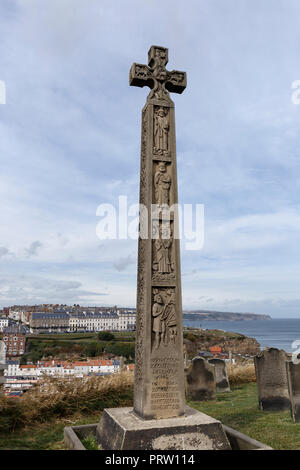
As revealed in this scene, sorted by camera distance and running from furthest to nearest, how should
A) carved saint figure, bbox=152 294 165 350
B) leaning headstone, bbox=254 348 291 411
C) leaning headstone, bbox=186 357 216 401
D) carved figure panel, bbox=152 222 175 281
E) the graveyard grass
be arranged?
leaning headstone, bbox=186 357 216 401
leaning headstone, bbox=254 348 291 411
the graveyard grass
carved figure panel, bbox=152 222 175 281
carved saint figure, bbox=152 294 165 350

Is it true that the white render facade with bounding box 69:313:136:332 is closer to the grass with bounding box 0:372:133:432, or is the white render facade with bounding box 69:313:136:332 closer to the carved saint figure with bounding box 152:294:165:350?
the grass with bounding box 0:372:133:432

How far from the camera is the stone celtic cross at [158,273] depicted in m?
5.72

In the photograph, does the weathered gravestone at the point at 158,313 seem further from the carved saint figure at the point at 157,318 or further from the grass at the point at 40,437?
the grass at the point at 40,437

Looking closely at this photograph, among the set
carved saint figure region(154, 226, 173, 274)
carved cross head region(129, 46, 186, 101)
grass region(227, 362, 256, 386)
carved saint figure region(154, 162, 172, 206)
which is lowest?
grass region(227, 362, 256, 386)

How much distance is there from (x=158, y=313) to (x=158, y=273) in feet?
2.21

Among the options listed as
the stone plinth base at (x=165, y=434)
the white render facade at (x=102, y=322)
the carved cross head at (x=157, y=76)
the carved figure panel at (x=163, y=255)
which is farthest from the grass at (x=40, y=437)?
the white render facade at (x=102, y=322)

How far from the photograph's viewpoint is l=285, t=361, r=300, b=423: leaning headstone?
7.92 metres

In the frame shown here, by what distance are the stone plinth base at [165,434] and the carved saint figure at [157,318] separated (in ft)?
3.81

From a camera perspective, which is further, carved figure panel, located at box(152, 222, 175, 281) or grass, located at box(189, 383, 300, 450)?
grass, located at box(189, 383, 300, 450)

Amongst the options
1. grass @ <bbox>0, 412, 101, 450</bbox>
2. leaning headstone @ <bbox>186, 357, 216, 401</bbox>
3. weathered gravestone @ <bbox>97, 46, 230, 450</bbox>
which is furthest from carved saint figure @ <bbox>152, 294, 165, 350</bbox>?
leaning headstone @ <bbox>186, 357, 216, 401</bbox>

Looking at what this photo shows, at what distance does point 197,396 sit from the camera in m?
10.8

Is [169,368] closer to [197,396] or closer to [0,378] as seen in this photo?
[0,378]

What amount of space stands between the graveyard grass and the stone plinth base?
1.60 metres
